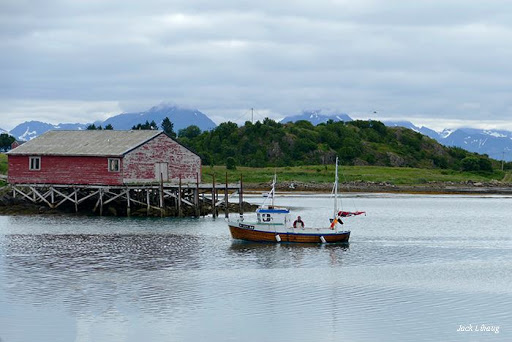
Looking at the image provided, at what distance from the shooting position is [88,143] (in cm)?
7881

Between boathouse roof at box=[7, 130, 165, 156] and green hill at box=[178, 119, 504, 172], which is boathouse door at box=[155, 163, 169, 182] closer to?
boathouse roof at box=[7, 130, 165, 156]

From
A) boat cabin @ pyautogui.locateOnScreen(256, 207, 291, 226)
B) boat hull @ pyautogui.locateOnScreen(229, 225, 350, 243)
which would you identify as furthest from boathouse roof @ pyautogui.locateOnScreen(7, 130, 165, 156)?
boat cabin @ pyautogui.locateOnScreen(256, 207, 291, 226)

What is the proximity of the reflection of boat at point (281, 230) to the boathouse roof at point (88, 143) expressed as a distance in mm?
20226

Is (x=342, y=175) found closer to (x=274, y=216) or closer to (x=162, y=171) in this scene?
(x=162, y=171)

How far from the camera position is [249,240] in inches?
2303

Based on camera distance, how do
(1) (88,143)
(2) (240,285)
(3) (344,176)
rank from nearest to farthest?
(2) (240,285)
(1) (88,143)
(3) (344,176)

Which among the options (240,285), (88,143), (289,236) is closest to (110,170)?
(88,143)

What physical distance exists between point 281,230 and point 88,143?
1105 inches

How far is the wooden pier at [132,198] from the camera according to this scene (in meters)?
76.6

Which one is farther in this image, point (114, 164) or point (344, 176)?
point (344, 176)

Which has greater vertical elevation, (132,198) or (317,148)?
(317,148)

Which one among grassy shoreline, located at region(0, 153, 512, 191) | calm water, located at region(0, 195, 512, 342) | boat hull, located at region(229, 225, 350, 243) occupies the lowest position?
calm water, located at region(0, 195, 512, 342)

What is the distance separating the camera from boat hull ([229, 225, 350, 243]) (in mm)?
56938

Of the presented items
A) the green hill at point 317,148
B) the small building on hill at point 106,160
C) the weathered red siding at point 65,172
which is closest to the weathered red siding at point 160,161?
the small building on hill at point 106,160
